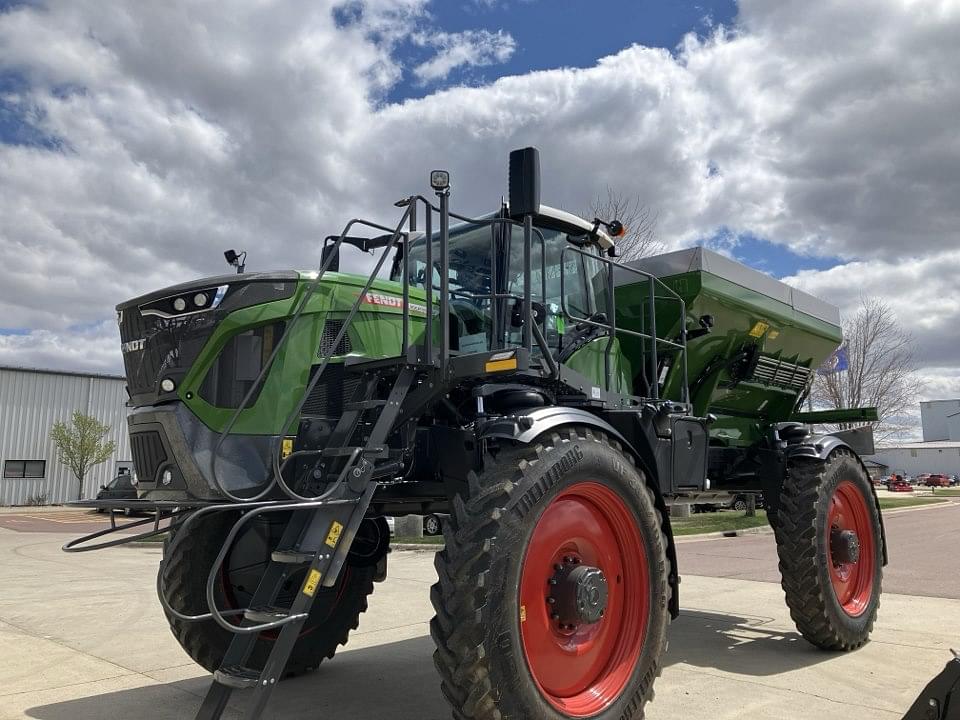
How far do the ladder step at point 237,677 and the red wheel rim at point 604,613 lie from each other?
4.10 feet

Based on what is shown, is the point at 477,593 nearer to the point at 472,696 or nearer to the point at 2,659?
the point at 472,696

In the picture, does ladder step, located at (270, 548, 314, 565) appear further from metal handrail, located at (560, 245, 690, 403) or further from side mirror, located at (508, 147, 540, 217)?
metal handrail, located at (560, 245, 690, 403)

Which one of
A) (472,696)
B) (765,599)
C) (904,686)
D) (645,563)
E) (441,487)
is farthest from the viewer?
(765,599)

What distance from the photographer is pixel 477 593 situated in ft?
11.6

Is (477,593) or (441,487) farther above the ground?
(441,487)

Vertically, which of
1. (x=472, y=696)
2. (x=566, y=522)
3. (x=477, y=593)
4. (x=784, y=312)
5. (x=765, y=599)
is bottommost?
(x=765, y=599)

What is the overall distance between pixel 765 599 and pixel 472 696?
22.3 feet

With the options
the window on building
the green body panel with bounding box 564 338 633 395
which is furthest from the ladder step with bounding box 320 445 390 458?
the window on building

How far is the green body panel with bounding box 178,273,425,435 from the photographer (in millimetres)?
4039

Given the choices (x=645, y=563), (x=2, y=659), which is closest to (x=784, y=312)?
(x=645, y=563)

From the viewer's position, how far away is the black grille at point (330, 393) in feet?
14.4

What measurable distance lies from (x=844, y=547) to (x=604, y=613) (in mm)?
3407

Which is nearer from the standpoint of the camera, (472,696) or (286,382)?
(472,696)

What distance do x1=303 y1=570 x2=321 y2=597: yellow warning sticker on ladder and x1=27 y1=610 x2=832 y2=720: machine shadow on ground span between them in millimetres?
1622
